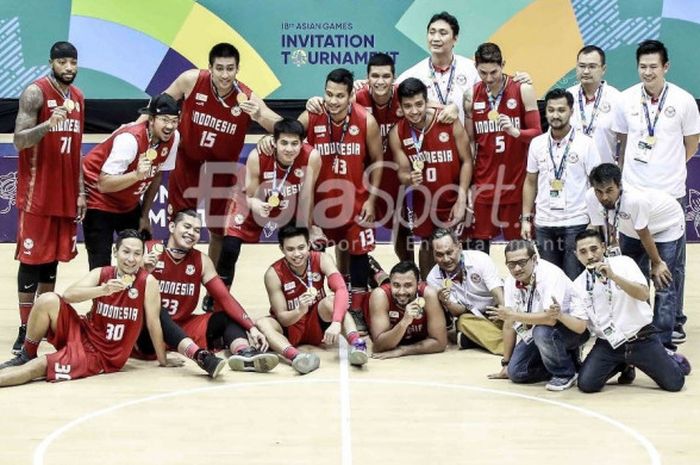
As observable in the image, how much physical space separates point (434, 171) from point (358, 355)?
1.82 meters

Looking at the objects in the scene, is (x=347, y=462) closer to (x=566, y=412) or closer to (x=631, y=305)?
(x=566, y=412)

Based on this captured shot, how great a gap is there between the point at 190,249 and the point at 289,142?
3.45ft

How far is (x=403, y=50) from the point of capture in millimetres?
13312

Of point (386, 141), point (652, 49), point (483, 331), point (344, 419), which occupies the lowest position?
point (344, 419)

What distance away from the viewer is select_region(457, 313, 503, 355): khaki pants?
8875 mm

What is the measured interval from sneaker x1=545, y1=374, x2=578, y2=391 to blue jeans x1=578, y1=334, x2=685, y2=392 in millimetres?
90

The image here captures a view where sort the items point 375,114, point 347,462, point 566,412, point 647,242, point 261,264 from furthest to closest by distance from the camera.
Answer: point 261,264, point 375,114, point 647,242, point 566,412, point 347,462

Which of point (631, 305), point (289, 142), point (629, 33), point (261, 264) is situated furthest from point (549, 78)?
point (631, 305)

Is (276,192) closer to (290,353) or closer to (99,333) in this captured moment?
(290,353)

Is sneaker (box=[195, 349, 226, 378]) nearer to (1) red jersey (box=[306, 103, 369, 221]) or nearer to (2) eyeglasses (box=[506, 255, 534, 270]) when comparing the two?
(1) red jersey (box=[306, 103, 369, 221])

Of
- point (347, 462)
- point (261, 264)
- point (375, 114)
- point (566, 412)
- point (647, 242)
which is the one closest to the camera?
point (347, 462)

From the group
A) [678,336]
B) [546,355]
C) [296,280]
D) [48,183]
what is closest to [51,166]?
[48,183]

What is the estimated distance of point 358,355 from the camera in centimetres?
832

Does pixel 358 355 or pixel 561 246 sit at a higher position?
pixel 561 246
